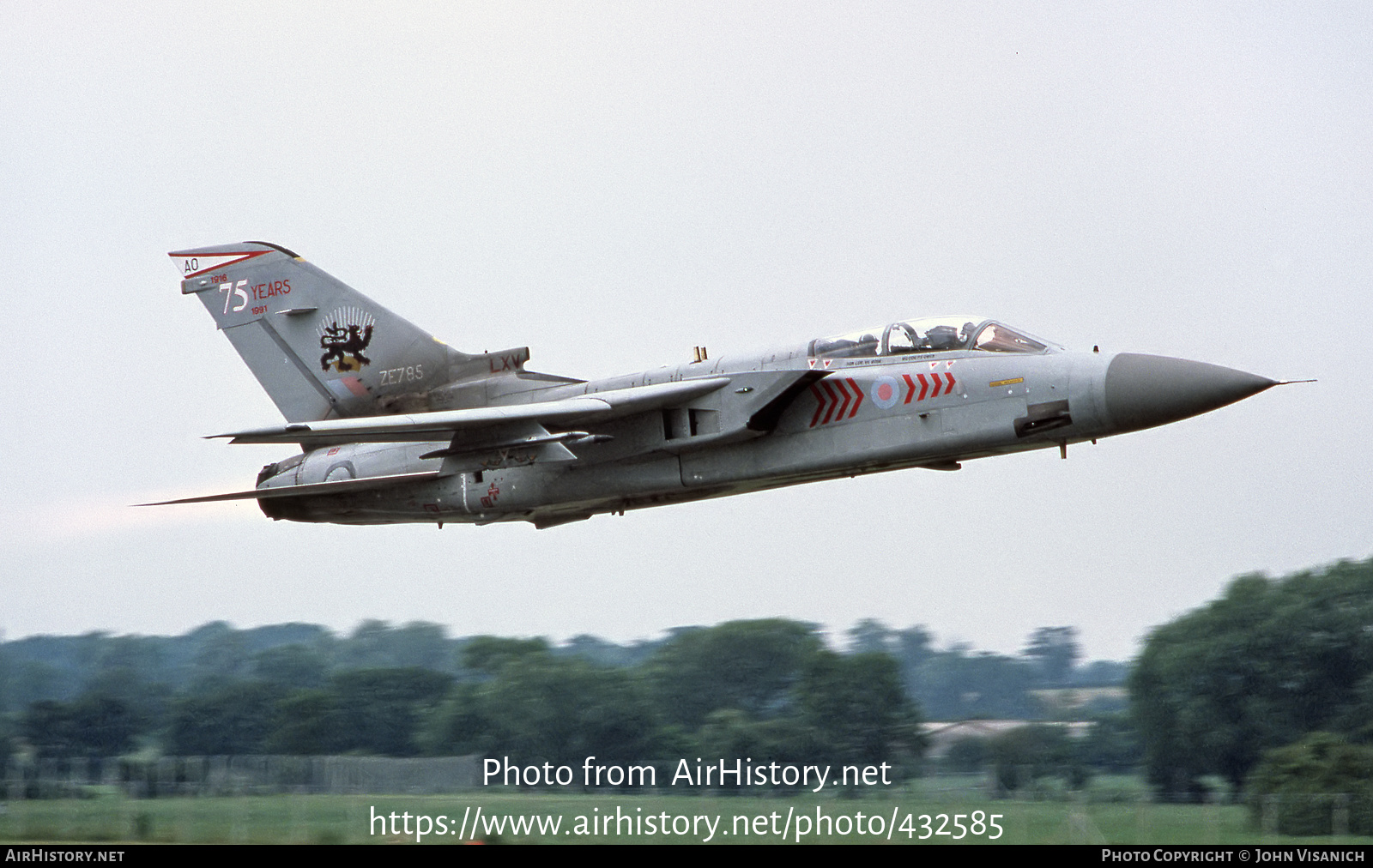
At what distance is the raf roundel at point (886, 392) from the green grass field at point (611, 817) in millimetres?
4958

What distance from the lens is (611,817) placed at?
1736 centimetres

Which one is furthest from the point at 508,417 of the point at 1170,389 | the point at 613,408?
the point at 1170,389

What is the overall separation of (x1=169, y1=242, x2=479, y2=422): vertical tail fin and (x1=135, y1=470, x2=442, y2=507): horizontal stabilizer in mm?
1276

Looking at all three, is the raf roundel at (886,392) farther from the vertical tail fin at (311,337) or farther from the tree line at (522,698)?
the tree line at (522,698)

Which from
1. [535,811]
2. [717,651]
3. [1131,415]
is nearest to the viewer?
[1131,415]

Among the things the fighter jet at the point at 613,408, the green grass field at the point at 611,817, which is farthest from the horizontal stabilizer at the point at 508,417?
the green grass field at the point at 611,817

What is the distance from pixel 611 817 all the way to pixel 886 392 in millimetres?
6172

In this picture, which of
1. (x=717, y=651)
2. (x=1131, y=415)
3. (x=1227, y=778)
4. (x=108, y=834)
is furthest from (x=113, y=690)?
(x=1131, y=415)

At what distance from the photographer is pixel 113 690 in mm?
32812

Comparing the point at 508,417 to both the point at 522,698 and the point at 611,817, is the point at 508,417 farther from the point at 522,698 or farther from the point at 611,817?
the point at 522,698

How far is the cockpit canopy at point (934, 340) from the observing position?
46.9 feet

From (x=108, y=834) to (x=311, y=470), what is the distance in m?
4.93

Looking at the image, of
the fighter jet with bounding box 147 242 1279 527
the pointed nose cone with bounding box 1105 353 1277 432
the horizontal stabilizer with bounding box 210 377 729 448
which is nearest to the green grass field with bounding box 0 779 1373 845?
the fighter jet with bounding box 147 242 1279 527

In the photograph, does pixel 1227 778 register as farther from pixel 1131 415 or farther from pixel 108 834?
pixel 108 834
